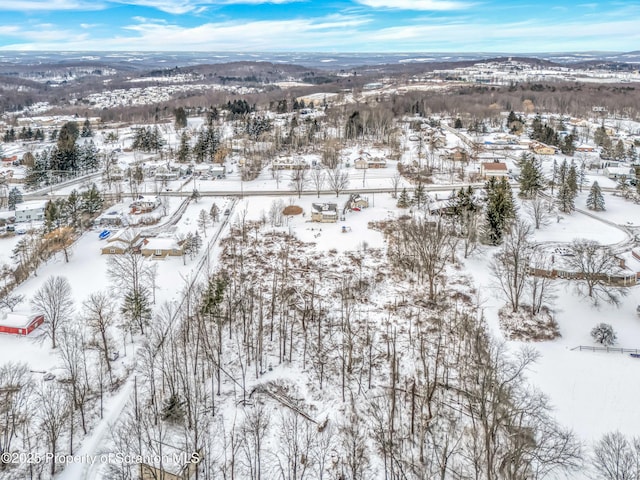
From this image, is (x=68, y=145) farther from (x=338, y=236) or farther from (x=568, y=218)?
(x=568, y=218)

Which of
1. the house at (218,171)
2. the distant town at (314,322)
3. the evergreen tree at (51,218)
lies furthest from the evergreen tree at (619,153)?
the evergreen tree at (51,218)

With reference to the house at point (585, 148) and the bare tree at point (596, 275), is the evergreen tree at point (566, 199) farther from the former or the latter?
the house at point (585, 148)

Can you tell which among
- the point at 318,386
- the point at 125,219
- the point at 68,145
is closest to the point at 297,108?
the point at 68,145

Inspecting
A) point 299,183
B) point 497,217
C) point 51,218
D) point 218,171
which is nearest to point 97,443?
point 51,218

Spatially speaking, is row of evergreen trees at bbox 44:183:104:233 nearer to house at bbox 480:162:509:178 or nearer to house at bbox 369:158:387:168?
house at bbox 369:158:387:168

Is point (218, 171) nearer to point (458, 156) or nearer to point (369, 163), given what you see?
point (369, 163)
